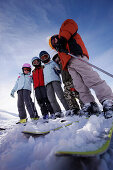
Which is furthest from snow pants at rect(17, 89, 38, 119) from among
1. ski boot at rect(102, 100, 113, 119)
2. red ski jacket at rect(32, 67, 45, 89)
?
ski boot at rect(102, 100, 113, 119)

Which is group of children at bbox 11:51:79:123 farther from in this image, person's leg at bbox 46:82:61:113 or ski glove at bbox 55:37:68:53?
ski glove at bbox 55:37:68:53

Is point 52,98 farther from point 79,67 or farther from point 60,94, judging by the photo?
point 79,67

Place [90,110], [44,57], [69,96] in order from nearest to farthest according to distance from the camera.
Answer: [90,110] < [69,96] < [44,57]

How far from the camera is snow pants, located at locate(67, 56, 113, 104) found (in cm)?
168

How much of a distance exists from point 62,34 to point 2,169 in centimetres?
207

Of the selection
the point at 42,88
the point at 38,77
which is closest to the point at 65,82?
the point at 42,88

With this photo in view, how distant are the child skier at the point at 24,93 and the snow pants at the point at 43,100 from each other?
0.37 m

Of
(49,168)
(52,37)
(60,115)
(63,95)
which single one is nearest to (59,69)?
(63,95)

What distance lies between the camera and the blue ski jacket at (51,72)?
10.9 feet

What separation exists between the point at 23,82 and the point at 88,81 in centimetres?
289

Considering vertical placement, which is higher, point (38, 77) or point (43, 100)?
point (38, 77)

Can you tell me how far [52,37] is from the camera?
2.38 metres

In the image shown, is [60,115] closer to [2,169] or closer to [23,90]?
[23,90]

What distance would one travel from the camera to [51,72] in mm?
3398
